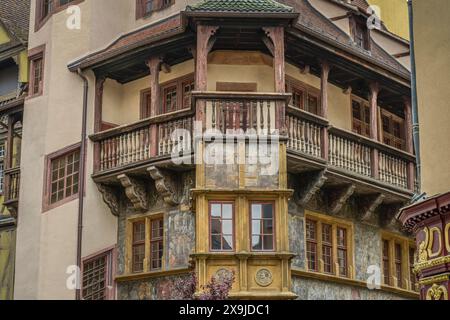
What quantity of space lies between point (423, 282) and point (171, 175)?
37.5 feet

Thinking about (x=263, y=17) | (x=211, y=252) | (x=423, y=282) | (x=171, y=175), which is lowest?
(x=423, y=282)

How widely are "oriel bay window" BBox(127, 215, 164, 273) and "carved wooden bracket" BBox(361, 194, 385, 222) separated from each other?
16.6 feet

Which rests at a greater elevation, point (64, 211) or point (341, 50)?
point (341, 50)

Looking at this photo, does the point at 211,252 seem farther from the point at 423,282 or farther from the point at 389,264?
the point at 423,282

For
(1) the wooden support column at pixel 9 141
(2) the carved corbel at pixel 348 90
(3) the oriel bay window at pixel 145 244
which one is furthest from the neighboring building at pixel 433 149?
(1) the wooden support column at pixel 9 141

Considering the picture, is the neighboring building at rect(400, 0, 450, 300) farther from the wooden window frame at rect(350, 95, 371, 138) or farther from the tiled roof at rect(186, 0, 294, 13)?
the wooden window frame at rect(350, 95, 371, 138)

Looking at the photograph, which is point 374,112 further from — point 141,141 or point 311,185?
point 141,141

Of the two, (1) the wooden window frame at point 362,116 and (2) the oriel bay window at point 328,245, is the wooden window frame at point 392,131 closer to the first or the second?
(1) the wooden window frame at point 362,116

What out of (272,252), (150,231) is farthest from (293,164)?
(150,231)

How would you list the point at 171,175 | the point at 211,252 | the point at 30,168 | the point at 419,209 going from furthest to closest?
1. the point at 30,168
2. the point at 171,175
3. the point at 211,252
4. the point at 419,209

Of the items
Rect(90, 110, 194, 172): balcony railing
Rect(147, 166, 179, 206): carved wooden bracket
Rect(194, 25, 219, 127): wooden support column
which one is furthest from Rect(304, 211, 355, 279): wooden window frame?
Rect(194, 25, 219, 127): wooden support column

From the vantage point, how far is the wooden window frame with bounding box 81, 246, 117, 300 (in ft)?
85.3

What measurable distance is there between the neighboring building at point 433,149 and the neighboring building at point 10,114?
15227 mm

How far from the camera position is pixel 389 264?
28.2 meters
